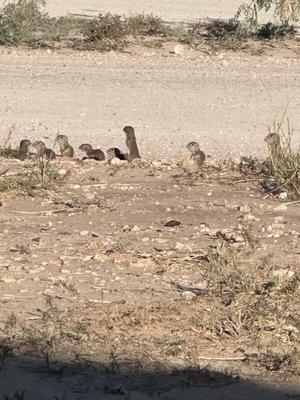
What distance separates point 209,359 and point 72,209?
2.93 meters

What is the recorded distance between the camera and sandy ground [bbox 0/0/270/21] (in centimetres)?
2167

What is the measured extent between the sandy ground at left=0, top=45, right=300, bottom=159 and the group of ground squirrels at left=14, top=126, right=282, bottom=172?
2.47 feet

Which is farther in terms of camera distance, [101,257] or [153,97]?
[153,97]

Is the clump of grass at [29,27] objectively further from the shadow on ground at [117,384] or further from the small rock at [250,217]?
the shadow on ground at [117,384]

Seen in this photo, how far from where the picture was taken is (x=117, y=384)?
5820 mm

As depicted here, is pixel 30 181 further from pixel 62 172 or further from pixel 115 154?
pixel 115 154

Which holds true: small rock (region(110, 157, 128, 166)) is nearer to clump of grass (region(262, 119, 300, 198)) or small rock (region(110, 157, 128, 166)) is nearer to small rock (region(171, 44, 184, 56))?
clump of grass (region(262, 119, 300, 198))

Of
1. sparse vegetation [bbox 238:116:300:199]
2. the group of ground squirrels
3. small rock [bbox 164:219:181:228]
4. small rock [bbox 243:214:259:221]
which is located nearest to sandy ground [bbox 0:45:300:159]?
the group of ground squirrels

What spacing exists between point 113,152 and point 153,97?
369cm

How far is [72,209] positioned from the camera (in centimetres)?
889

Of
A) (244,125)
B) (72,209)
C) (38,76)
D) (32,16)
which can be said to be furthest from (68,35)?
(72,209)

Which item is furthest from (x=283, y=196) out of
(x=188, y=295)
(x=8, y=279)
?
(x=8, y=279)

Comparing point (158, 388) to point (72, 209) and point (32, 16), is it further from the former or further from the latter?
point (32, 16)

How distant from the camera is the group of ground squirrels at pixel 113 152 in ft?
32.6
